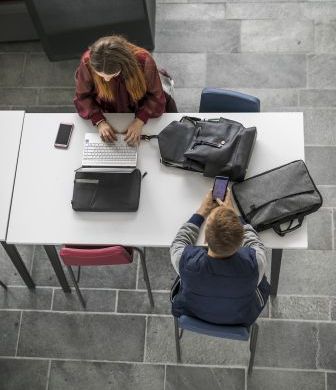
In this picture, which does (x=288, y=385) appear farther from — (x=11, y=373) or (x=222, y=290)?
(x=11, y=373)

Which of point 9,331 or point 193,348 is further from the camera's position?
point 9,331

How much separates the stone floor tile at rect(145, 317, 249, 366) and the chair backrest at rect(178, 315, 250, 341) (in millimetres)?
781

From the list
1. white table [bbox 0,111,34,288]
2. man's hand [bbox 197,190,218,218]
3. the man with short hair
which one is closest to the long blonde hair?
white table [bbox 0,111,34,288]

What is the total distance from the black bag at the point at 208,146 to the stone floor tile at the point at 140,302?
961 mm

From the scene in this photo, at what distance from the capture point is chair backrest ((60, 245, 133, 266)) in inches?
103

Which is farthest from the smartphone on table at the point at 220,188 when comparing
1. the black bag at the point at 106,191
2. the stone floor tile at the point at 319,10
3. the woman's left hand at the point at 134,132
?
the stone floor tile at the point at 319,10

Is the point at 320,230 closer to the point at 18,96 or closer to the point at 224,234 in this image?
the point at 224,234

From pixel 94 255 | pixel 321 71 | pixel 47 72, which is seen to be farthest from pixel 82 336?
pixel 321 71

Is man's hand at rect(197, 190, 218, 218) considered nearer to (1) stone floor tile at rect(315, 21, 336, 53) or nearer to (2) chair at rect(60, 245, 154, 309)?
(2) chair at rect(60, 245, 154, 309)

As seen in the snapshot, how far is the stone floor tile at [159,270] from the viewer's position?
3.41 metres

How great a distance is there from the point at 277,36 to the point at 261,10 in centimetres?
28

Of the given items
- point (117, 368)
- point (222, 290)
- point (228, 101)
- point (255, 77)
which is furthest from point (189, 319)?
point (255, 77)

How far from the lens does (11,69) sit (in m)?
4.26

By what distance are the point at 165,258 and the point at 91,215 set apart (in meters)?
0.84
